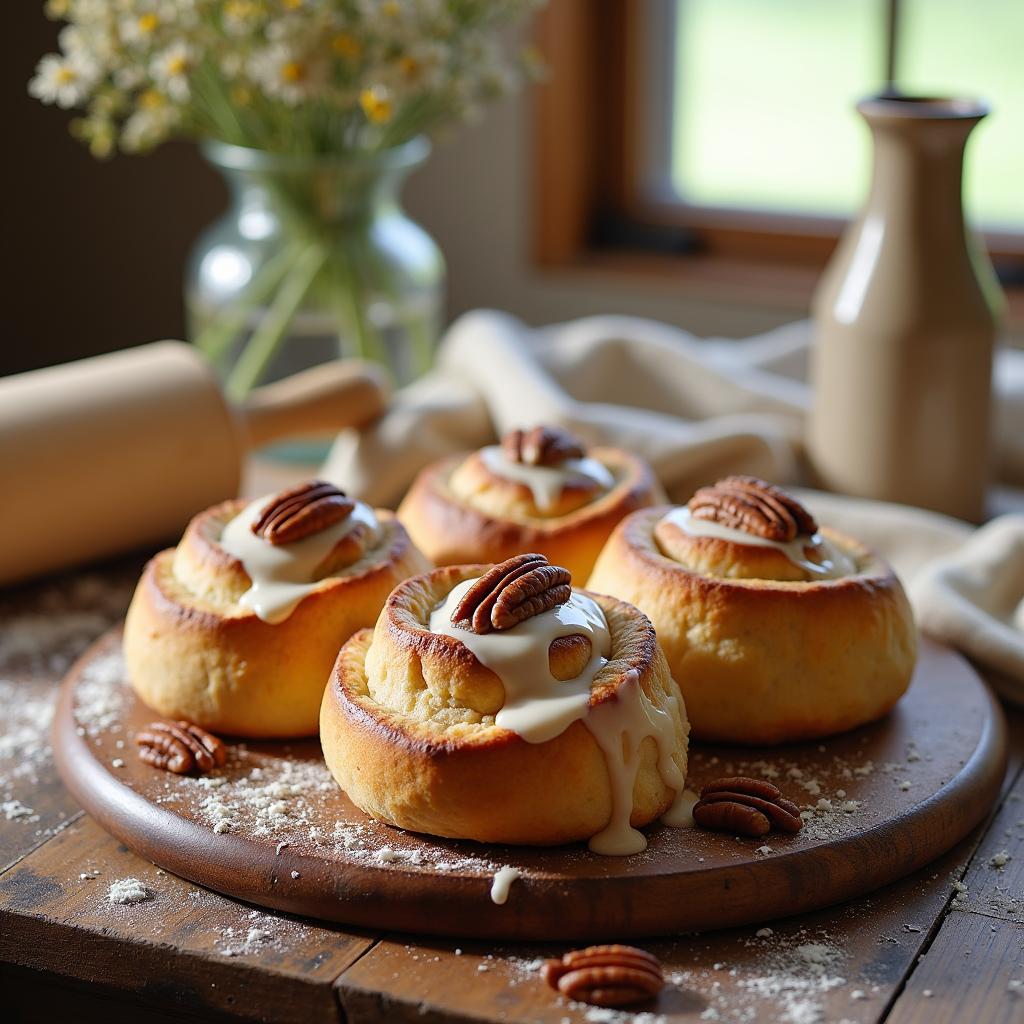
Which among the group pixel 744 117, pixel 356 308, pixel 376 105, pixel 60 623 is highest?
pixel 376 105

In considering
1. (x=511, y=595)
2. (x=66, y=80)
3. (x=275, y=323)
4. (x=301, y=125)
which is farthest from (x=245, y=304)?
(x=511, y=595)

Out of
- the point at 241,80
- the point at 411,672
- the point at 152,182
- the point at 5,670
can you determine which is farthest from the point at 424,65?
the point at 152,182

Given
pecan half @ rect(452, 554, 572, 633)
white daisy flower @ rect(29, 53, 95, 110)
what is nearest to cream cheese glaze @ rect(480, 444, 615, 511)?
pecan half @ rect(452, 554, 572, 633)

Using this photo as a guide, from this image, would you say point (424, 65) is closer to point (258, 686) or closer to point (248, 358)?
point (248, 358)

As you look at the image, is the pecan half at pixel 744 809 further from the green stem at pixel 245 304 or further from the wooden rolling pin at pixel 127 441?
the green stem at pixel 245 304

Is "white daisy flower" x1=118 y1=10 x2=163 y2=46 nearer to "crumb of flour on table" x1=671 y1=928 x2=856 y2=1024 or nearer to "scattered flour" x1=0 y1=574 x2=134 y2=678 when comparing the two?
"scattered flour" x1=0 y1=574 x2=134 y2=678

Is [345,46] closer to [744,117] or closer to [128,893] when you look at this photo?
[128,893]
